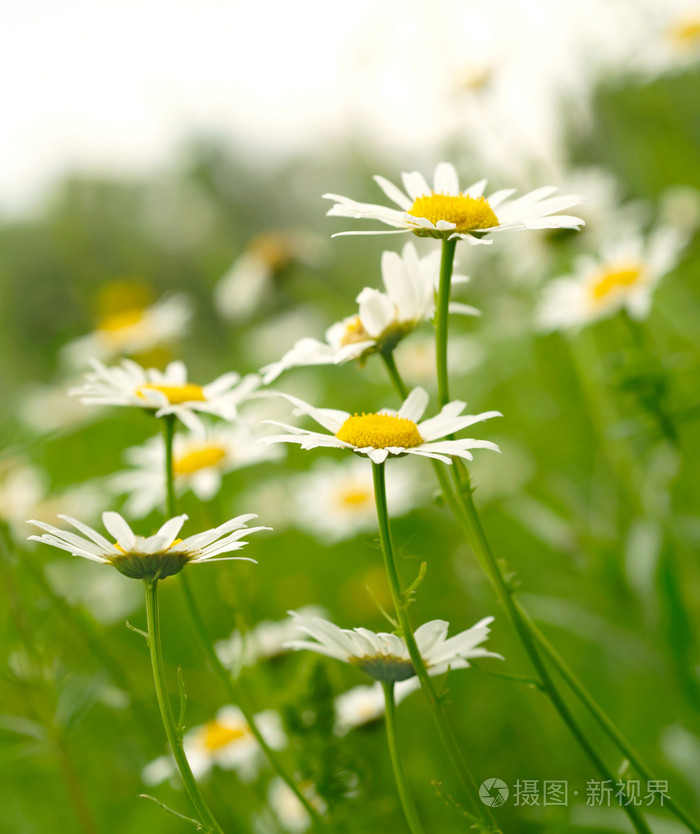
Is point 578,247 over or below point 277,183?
below

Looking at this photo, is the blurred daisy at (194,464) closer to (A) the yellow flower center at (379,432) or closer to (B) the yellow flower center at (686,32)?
(A) the yellow flower center at (379,432)

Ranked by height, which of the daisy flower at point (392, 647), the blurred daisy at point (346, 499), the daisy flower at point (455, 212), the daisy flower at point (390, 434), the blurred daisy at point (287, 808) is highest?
the daisy flower at point (455, 212)

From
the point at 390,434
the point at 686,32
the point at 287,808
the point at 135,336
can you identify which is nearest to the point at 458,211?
the point at 390,434

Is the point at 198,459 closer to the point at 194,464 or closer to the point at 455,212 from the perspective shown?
the point at 194,464

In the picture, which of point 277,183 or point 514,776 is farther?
point 277,183

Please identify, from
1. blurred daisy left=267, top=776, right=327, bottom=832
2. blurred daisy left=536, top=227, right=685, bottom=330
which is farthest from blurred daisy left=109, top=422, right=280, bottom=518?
blurred daisy left=536, top=227, right=685, bottom=330

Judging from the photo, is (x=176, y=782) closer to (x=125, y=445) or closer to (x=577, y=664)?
(x=577, y=664)

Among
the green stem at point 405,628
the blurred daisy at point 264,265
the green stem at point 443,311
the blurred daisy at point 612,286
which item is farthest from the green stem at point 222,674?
the blurred daisy at point 264,265

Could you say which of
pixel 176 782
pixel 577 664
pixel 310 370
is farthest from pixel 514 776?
pixel 310 370
